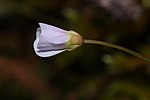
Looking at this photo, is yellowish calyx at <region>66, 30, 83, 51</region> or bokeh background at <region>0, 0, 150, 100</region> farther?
bokeh background at <region>0, 0, 150, 100</region>

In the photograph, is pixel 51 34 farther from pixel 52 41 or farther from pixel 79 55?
pixel 79 55

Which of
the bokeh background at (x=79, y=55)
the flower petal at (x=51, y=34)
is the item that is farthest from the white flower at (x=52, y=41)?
the bokeh background at (x=79, y=55)

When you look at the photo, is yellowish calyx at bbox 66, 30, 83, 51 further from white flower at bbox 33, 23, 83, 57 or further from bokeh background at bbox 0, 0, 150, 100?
bokeh background at bbox 0, 0, 150, 100

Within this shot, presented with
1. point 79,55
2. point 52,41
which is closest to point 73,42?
point 52,41

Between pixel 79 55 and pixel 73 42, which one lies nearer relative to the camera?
pixel 73 42

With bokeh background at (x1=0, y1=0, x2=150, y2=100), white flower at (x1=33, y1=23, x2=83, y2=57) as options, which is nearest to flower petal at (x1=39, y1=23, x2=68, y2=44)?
white flower at (x1=33, y1=23, x2=83, y2=57)
